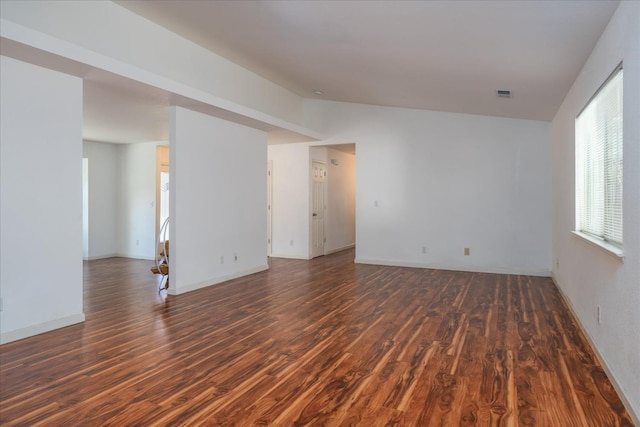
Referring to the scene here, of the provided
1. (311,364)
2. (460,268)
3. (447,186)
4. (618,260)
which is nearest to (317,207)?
(447,186)

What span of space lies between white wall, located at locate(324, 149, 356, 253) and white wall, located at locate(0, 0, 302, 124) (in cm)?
339

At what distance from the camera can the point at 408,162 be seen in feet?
24.9

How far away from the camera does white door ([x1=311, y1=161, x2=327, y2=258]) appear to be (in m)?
8.69

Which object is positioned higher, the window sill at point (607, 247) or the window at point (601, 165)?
the window at point (601, 165)

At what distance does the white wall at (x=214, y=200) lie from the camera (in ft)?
17.4

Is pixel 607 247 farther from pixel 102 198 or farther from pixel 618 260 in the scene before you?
pixel 102 198

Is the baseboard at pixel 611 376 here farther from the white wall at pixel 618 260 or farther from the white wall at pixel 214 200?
the white wall at pixel 214 200

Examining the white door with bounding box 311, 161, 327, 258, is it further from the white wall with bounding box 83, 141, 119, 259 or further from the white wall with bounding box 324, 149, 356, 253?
the white wall with bounding box 83, 141, 119, 259

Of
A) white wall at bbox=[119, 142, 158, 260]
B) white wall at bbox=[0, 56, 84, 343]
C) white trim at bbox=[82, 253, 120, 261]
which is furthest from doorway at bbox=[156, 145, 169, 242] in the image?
white wall at bbox=[0, 56, 84, 343]

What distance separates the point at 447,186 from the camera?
7.34 meters

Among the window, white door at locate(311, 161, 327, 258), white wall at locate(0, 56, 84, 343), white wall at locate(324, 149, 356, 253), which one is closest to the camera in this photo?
the window

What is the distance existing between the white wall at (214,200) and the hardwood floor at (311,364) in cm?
64

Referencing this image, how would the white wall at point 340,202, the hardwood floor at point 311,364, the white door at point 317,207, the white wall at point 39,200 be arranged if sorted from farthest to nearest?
the white wall at point 340,202, the white door at point 317,207, the white wall at point 39,200, the hardwood floor at point 311,364

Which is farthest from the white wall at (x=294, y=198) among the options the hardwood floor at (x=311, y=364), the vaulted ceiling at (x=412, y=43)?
the hardwood floor at (x=311, y=364)
